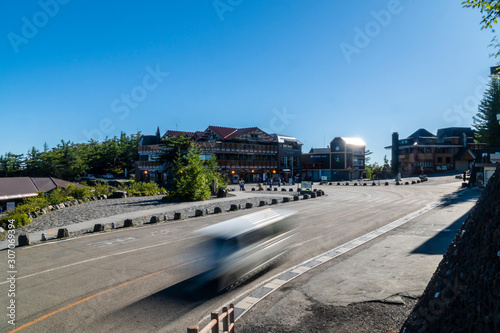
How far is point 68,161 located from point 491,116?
80.5m

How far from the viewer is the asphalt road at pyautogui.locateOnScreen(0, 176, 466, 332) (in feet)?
19.6

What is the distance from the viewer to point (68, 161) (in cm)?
5875

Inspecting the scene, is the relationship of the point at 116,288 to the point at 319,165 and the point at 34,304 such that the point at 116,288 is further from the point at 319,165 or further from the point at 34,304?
the point at 319,165

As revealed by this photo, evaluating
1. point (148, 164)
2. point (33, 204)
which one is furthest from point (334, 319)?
point (148, 164)

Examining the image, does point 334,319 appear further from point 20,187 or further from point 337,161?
point 337,161

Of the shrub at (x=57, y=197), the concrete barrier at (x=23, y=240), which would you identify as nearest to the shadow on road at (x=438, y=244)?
the concrete barrier at (x=23, y=240)

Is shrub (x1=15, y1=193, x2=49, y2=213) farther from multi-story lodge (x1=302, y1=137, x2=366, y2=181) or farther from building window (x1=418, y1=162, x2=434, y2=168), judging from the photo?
building window (x1=418, y1=162, x2=434, y2=168)

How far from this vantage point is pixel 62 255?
35.4ft

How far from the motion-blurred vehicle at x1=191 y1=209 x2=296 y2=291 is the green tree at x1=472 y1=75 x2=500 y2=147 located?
6078 centimetres

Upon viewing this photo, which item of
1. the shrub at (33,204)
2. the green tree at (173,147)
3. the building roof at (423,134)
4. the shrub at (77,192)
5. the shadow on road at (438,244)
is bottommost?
the shadow on road at (438,244)

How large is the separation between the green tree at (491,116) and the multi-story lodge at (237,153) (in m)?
38.7

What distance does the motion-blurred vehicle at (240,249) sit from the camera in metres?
8.31

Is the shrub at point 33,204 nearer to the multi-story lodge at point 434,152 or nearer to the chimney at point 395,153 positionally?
the multi-story lodge at point 434,152

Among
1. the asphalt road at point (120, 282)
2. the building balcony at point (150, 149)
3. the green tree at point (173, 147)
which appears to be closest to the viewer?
the asphalt road at point (120, 282)
